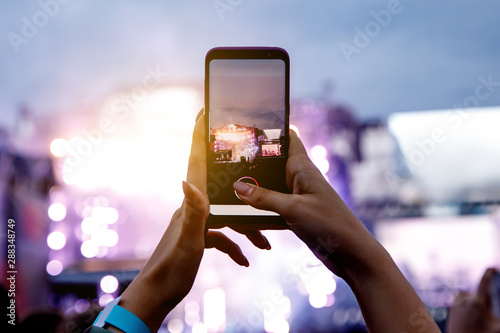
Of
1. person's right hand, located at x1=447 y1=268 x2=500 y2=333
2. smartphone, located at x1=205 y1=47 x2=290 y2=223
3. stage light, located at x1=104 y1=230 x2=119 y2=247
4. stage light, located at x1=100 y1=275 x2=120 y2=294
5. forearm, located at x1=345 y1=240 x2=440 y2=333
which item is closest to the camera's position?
forearm, located at x1=345 y1=240 x2=440 y2=333

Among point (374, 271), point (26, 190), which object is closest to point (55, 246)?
point (26, 190)

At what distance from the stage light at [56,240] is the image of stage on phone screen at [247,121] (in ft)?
21.6

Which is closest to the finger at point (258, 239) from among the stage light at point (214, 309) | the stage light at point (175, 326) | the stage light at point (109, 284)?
the stage light at point (109, 284)

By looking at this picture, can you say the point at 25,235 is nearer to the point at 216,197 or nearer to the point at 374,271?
the point at 216,197

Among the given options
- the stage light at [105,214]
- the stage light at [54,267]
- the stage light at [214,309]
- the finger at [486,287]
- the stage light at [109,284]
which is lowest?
the stage light at [214,309]

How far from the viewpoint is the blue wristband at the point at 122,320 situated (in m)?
0.69

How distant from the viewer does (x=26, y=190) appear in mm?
6422

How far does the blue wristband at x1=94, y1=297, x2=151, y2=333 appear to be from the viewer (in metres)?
0.69

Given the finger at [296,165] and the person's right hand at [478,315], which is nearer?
the finger at [296,165]

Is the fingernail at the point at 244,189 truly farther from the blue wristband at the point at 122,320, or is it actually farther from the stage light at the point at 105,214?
the stage light at the point at 105,214

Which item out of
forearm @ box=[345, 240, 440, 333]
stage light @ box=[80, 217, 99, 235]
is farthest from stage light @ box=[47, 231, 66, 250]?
forearm @ box=[345, 240, 440, 333]

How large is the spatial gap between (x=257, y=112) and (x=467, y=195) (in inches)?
353

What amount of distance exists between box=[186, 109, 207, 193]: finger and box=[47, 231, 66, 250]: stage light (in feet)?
21.7

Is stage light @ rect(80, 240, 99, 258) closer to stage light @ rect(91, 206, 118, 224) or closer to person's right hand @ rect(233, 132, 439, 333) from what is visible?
stage light @ rect(91, 206, 118, 224)
